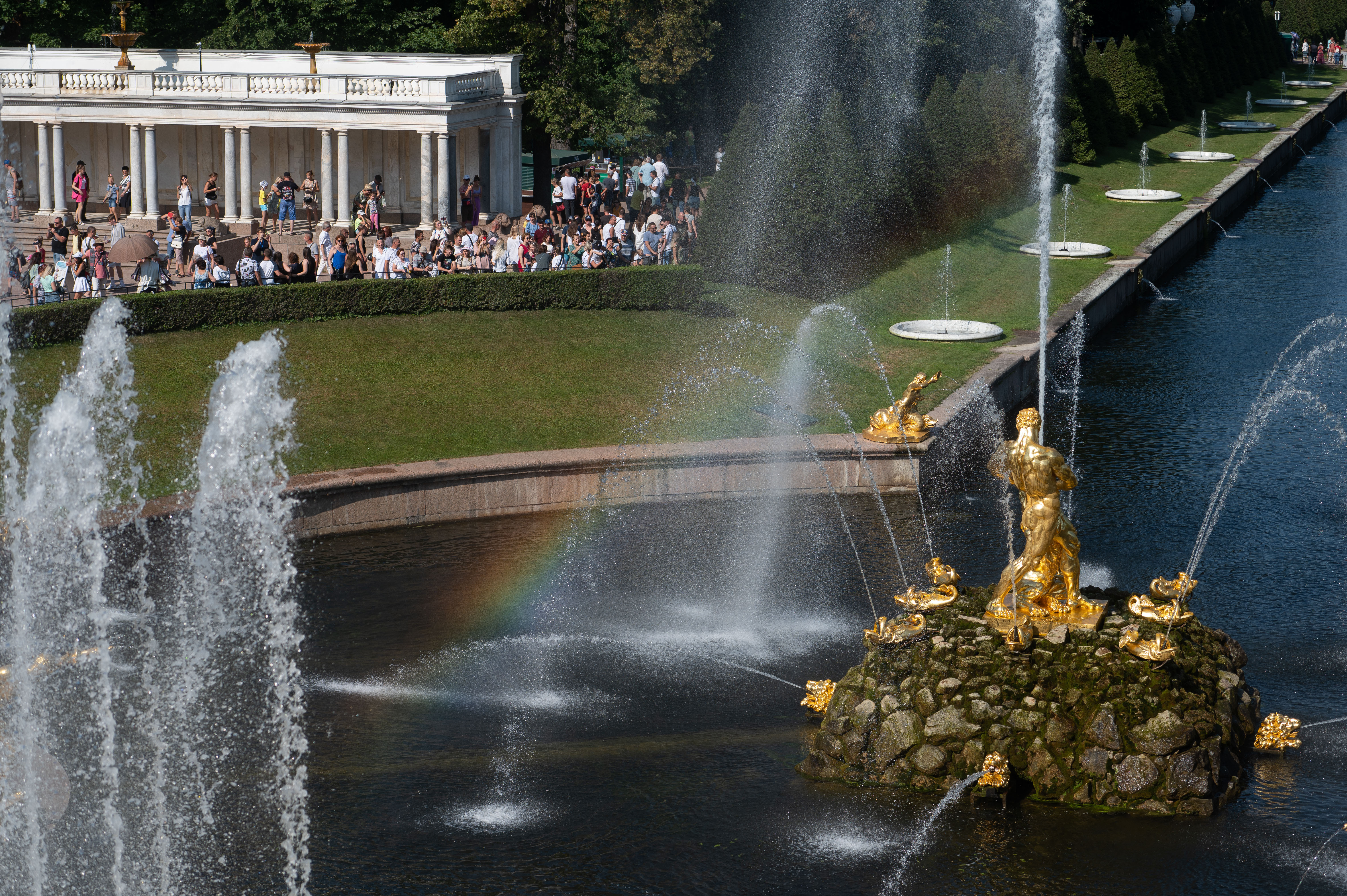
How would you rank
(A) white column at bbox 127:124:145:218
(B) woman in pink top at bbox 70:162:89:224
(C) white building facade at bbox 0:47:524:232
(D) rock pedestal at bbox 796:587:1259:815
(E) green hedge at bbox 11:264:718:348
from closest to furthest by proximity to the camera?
(D) rock pedestal at bbox 796:587:1259:815 < (E) green hedge at bbox 11:264:718:348 < (B) woman in pink top at bbox 70:162:89:224 < (C) white building facade at bbox 0:47:524:232 < (A) white column at bbox 127:124:145:218

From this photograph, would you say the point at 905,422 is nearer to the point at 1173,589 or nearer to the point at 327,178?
the point at 1173,589

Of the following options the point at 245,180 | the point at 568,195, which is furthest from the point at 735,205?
the point at 245,180

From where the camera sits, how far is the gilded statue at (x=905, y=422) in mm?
26625

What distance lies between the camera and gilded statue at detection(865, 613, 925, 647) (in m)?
17.4

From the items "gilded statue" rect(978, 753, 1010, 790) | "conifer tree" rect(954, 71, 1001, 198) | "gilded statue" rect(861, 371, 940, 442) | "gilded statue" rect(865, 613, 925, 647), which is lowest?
"gilded statue" rect(978, 753, 1010, 790)

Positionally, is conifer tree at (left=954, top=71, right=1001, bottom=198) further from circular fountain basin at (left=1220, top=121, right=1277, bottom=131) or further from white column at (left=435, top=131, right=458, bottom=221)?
circular fountain basin at (left=1220, top=121, right=1277, bottom=131)

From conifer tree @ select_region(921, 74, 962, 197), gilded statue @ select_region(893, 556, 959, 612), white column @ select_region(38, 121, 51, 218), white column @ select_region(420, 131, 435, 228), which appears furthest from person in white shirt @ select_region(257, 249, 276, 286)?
conifer tree @ select_region(921, 74, 962, 197)

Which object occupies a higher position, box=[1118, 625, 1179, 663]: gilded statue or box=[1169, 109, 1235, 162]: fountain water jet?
box=[1169, 109, 1235, 162]: fountain water jet

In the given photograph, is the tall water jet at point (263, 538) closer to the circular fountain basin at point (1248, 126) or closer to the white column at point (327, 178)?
the white column at point (327, 178)

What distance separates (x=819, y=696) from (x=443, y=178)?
30384 millimetres

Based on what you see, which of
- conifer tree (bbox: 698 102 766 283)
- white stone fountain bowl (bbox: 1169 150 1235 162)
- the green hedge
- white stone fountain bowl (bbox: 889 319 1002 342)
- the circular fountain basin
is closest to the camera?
the green hedge

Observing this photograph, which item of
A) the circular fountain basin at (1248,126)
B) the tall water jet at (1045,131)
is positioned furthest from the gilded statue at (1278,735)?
the circular fountain basin at (1248,126)

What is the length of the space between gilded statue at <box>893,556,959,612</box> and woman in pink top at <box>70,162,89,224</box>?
30.3 metres

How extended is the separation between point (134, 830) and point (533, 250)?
22082 mm
